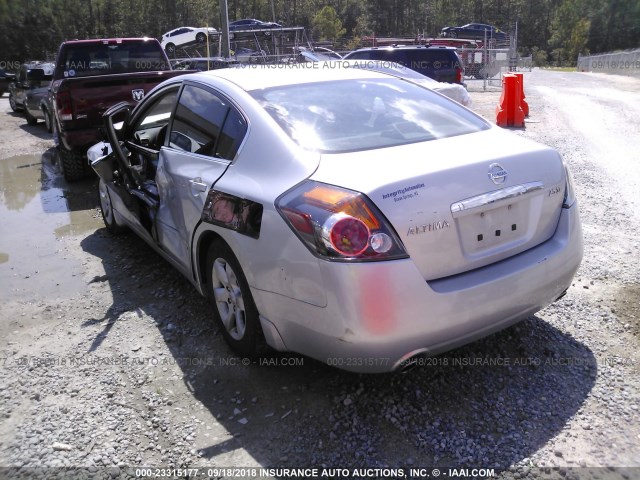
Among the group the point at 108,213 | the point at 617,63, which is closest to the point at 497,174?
the point at 108,213

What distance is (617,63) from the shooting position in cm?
3528

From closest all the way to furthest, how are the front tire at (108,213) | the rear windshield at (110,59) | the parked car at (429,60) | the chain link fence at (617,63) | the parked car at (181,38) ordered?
the front tire at (108,213) < the rear windshield at (110,59) < the parked car at (429,60) < the chain link fence at (617,63) < the parked car at (181,38)

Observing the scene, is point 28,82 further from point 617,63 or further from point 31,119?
point 617,63

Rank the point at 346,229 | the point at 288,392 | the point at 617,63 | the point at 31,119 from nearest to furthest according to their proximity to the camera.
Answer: the point at 346,229
the point at 288,392
the point at 31,119
the point at 617,63

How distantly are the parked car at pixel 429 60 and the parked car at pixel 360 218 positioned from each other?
12.9 metres

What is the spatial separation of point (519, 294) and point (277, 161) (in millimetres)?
1429

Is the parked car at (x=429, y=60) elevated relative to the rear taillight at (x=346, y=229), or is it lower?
elevated

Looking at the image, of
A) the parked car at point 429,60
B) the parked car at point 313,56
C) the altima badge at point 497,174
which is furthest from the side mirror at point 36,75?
the altima badge at point 497,174

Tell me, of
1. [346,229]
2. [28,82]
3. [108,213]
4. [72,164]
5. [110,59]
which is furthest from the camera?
[28,82]

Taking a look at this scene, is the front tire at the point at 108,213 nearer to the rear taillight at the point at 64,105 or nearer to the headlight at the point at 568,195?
the rear taillight at the point at 64,105

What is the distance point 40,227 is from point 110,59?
14.1 ft

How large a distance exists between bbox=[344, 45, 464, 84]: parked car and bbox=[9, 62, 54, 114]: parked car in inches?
317

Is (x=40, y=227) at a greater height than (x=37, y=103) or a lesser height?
lesser

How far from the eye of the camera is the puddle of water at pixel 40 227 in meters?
5.07
